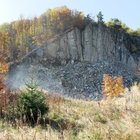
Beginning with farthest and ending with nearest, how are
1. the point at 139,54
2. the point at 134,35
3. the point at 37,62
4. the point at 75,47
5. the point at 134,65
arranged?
the point at 134,35, the point at 139,54, the point at 134,65, the point at 75,47, the point at 37,62

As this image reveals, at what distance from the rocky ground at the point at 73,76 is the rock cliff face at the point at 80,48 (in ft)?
5.51

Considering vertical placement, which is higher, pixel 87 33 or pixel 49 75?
pixel 87 33

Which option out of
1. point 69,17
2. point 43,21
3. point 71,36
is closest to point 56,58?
point 71,36

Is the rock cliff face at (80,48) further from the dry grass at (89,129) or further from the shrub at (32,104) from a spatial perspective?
the dry grass at (89,129)

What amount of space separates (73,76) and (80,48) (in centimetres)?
727

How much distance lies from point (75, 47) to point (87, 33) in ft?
14.3

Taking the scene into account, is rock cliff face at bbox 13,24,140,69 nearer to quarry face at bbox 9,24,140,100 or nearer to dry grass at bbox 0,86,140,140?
quarry face at bbox 9,24,140,100

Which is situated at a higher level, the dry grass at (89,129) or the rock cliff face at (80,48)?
the rock cliff face at (80,48)

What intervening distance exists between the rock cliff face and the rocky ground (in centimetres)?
168

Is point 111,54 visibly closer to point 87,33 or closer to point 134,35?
point 87,33

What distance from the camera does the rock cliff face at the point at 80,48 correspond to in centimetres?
2672

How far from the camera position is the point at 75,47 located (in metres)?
27.7

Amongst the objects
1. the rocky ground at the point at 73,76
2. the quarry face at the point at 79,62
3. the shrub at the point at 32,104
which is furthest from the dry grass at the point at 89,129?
the quarry face at the point at 79,62

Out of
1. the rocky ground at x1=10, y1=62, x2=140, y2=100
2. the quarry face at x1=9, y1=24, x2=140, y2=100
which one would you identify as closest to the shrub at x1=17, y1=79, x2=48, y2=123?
the rocky ground at x1=10, y1=62, x2=140, y2=100
